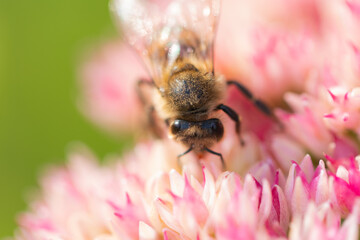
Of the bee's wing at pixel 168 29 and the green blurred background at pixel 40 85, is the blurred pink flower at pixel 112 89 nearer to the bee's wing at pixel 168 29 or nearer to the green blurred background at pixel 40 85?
the green blurred background at pixel 40 85

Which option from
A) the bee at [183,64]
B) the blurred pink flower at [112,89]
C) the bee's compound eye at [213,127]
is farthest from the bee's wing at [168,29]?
the blurred pink flower at [112,89]

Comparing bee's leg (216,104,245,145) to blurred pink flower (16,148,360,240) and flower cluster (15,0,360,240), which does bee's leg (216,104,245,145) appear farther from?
blurred pink flower (16,148,360,240)

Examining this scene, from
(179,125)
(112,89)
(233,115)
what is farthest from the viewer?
(112,89)

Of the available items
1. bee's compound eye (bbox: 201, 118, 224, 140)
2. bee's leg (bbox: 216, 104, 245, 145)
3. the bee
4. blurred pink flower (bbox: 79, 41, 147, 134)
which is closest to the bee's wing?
the bee

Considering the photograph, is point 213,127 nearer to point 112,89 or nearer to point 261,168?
point 261,168

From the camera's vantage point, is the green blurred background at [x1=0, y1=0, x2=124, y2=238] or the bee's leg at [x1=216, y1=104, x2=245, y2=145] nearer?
the bee's leg at [x1=216, y1=104, x2=245, y2=145]

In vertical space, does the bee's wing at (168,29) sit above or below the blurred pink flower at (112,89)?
below

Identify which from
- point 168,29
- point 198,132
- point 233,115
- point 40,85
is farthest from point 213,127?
point 40,85
